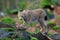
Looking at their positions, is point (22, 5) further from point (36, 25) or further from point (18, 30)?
point (18, 30)

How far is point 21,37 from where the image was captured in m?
8.38

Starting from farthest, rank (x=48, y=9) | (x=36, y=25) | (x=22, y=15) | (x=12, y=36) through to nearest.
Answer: (x=48, y=9)
(x=36, y=25)
(x=22, y=15)
(x=12, y=36)

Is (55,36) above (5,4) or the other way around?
the other way around

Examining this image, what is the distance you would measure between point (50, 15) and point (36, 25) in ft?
11.2

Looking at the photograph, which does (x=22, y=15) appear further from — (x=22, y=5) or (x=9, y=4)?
(x=9, y=4)

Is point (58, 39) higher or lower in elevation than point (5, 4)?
lower

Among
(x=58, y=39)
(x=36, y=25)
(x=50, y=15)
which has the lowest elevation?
(x=58, y=39)

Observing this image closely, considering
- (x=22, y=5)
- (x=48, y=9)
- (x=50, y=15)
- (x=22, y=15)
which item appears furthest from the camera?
(x=22, y=5)

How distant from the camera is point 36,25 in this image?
12.6m

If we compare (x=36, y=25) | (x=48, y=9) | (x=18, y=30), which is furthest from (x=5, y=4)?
(x=18, y=30)

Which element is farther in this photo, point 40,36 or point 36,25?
point 36,25

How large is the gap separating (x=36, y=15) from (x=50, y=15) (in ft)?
17.5

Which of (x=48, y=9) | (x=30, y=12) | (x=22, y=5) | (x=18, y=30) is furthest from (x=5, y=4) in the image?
(x=18, y=30)

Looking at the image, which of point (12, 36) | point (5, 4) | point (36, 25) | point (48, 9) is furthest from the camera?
point (5, 4)
